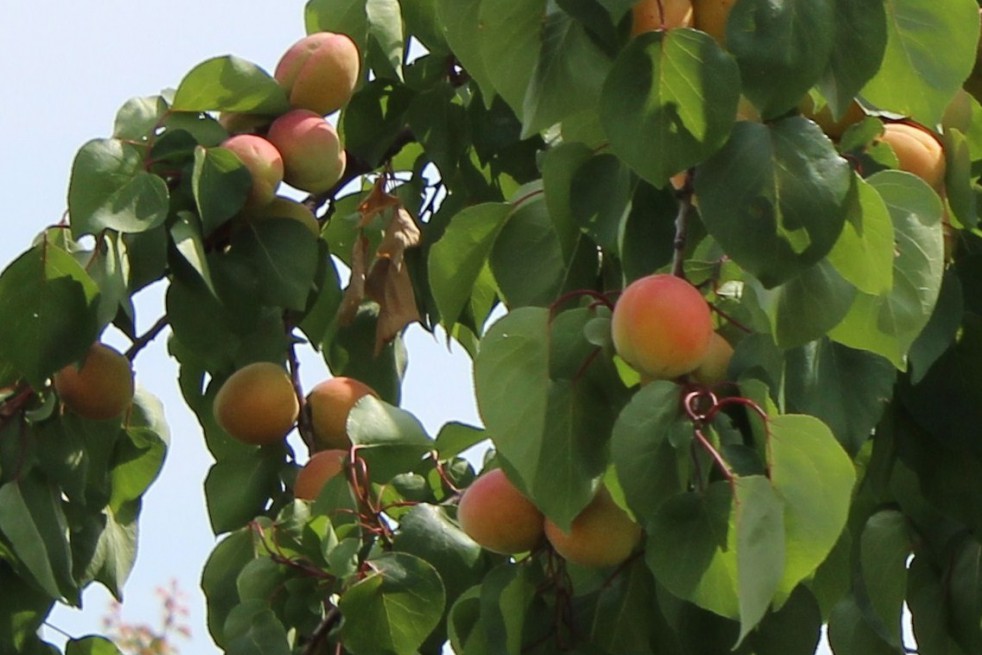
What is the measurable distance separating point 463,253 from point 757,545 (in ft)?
1.23

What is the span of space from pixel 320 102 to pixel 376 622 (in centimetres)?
52

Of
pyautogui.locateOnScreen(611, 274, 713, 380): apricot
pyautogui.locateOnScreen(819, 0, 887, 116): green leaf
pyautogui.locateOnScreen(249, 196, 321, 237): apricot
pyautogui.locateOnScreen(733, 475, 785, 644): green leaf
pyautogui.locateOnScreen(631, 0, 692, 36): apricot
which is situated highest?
pyautogui.locateOnScreen(631, 0, 692, 36): apricot

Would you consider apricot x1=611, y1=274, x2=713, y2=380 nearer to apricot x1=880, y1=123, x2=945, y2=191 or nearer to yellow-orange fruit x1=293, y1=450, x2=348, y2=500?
apricot x1=880, y1=123, x2=945, y2=191

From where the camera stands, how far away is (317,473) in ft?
5.40

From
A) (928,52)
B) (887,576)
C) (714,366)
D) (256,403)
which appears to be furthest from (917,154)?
(256,403)

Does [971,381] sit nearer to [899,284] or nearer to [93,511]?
[899,284]

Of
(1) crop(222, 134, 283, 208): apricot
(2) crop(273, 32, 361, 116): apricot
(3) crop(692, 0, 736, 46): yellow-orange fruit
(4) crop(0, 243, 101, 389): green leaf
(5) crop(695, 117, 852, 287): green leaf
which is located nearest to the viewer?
(5) crop(695, 117, 852, 287): green leaf

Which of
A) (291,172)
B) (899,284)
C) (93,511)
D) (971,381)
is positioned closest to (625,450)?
(899,284)

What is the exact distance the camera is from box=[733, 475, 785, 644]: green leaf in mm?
832

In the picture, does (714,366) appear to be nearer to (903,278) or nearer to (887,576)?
(903,278)

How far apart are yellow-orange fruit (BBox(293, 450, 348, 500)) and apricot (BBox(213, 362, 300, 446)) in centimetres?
6

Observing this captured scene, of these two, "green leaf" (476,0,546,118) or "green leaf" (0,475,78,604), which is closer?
"green leaf" (476,0,546,118)

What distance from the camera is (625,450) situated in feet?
3.12

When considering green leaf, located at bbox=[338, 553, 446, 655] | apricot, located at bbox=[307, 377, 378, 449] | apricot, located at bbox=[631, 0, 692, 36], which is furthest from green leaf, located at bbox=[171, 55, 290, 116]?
apricot, located at bbox=[631, 0, 692, 36]
